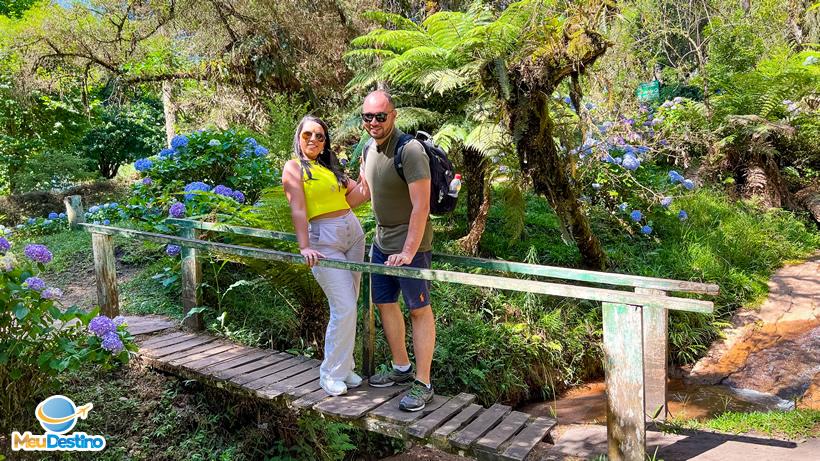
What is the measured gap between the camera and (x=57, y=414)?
3301 mm

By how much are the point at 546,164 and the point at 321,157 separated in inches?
96.1

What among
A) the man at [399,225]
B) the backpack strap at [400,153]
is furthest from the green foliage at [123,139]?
the backpack strap at [400,153]

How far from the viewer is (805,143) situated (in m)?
9.25

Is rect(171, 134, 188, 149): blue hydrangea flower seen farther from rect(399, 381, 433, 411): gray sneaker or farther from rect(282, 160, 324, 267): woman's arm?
rect(399, 381, 433, 411): gray sneaker

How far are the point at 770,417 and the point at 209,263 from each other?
4.43m

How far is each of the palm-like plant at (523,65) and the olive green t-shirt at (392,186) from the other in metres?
1.83

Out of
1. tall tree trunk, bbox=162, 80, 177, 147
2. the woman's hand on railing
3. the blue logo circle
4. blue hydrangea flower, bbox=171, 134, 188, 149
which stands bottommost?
the blue logo circle

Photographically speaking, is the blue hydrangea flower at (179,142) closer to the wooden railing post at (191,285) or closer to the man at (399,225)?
the wooden railing post at (191,285)

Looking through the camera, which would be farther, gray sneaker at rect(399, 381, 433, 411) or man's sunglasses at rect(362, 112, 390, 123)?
gray sneaker at rect(399, 381, 433, 411)

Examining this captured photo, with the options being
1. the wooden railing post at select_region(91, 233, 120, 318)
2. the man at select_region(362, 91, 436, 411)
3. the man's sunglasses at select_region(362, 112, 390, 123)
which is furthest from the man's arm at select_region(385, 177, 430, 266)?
the wooden railing post at select_region(91, 233, 120, 318)

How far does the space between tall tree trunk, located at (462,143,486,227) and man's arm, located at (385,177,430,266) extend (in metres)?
3.51

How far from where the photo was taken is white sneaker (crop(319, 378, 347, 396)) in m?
3.29

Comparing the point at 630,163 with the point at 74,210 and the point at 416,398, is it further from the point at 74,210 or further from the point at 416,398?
the point at 74,210

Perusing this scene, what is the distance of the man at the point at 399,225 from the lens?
288 centimetres
